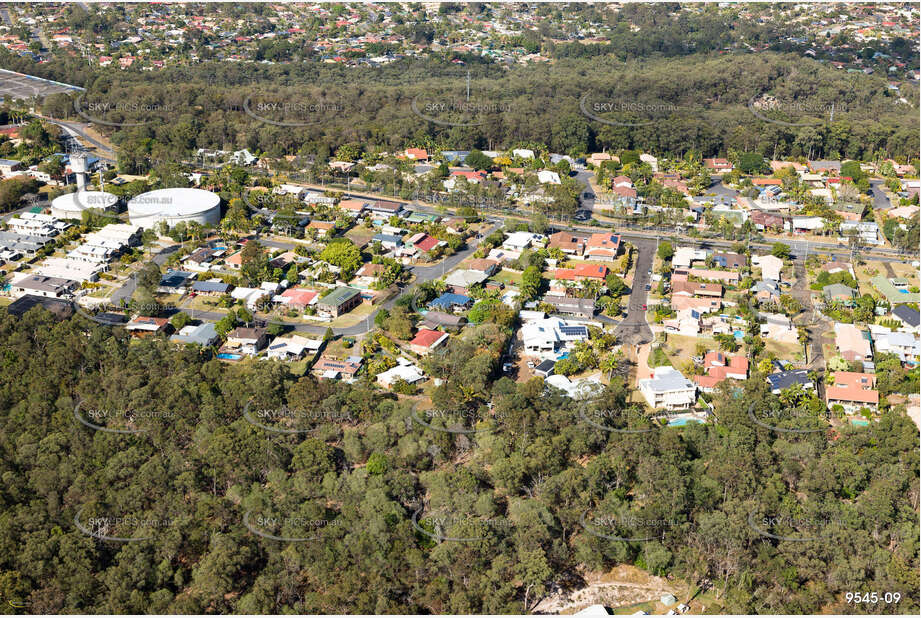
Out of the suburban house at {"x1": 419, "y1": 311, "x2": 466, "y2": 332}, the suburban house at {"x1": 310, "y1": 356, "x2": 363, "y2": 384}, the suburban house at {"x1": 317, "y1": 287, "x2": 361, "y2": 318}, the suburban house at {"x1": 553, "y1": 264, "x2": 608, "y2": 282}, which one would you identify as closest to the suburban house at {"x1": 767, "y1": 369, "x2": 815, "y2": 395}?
the suburban house at {"x1": 553, "y1": 264, "x2": 608, "y2": 282}

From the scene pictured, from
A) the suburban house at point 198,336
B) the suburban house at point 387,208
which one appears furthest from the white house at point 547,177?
the suburban house at point 198,336

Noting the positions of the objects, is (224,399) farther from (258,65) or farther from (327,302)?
(258,65)

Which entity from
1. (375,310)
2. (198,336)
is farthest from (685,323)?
(198,336)

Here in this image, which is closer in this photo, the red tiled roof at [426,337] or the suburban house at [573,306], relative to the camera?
the red tiled roof at [426,337]

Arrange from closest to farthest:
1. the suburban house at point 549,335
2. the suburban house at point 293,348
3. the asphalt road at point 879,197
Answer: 1. the suburban house at point 293,348
2. the suburban house at point 549,335
3. the asphalt road at point 879,197

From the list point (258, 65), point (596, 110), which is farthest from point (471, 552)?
point (258, 65)

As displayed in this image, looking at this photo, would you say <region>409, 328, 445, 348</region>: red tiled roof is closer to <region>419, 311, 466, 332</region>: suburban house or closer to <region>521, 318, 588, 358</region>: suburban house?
<region>419, 311, 466, 332</region>: suburban house

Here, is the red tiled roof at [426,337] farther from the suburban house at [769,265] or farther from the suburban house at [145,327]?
the suburban house at [769,265]
